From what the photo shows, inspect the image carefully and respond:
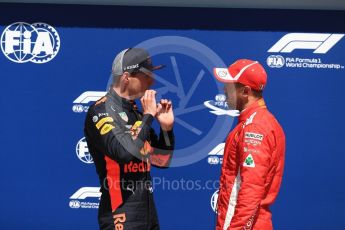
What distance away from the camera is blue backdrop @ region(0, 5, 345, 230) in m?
4.27

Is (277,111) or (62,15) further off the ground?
(62,15)

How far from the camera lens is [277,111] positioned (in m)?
4.28

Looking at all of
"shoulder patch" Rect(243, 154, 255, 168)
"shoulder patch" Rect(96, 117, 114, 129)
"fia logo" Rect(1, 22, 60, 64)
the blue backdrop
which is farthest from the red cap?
"fia logo" Rect(1, 22, 60, 64)

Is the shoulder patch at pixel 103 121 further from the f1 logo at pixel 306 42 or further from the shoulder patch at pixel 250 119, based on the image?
the f1 logo at pixel 306 42

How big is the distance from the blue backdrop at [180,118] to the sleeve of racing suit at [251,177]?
189 centimetres

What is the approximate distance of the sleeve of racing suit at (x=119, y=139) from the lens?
2.56 m

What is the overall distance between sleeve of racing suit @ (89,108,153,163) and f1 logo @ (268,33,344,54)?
1.96 m

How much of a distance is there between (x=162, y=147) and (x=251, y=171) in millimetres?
698

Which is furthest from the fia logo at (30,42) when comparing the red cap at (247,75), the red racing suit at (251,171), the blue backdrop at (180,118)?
the red racing suit at (251,171)

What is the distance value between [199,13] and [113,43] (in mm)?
718

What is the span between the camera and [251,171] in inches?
92.0

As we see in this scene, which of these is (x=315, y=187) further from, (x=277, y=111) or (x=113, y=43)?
(x=113, y=43)

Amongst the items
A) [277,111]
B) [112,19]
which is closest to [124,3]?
[112,19]

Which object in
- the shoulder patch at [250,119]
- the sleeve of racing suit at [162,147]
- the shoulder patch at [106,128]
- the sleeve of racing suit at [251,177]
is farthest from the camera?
the sleeve of racing suit at [162,147]
